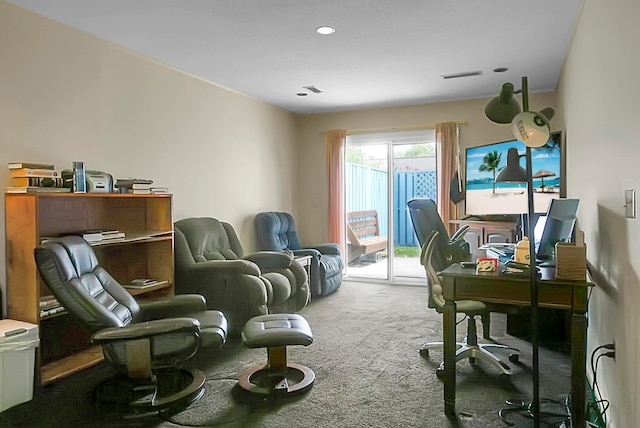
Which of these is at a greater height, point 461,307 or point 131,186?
point 131,186

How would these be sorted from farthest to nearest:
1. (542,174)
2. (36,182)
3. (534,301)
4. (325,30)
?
1. (542,174)
2. (325,30)
3. (36,182)
4. (534,301)

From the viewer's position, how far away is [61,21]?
3.33 m

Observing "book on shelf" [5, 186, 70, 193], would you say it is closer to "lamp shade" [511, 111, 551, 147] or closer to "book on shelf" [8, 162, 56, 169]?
"book on shelf" [8, 162, 56, 169]

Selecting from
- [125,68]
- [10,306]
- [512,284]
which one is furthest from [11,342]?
[512,284]

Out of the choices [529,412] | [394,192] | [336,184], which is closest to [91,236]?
[529,412]

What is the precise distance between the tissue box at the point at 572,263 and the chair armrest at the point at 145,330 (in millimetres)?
1893

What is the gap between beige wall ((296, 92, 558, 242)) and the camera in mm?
5887

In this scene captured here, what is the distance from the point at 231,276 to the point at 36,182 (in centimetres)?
161

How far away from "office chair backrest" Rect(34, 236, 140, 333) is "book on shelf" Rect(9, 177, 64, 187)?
424 mm

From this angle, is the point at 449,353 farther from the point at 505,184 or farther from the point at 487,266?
the point at 505,184

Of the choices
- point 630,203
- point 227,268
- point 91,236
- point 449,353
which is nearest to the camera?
point 630,203

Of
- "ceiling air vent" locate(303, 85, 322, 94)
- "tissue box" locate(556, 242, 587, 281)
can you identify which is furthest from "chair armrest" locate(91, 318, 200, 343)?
"ceiling air vent" locate(303, 85, 322, 94)

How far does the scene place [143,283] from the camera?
12.1ft

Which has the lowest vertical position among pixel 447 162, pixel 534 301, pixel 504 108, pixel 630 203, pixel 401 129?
pixel 534 301
